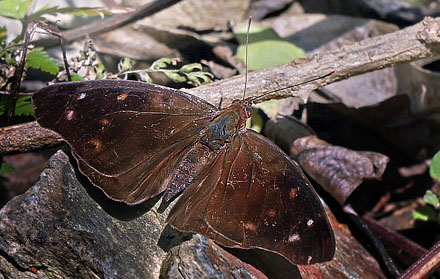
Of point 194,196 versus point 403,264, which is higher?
point 194,196

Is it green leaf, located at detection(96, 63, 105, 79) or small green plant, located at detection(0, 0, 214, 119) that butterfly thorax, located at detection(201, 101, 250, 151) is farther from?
green leaf, located at detection(96, 63, 105, 79)

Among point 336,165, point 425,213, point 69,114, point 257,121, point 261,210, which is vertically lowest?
point 425,213

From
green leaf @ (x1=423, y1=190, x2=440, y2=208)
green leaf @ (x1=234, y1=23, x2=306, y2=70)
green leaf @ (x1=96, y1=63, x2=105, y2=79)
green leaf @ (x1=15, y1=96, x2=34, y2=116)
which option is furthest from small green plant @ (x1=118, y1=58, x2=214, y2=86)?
green leaf @ (x1=423, y1=190, x2=440, y2=208)

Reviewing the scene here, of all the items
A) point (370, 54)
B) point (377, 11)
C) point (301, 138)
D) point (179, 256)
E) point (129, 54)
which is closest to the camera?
point (179, 256)

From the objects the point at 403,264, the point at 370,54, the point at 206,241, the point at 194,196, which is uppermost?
the point at 370,54

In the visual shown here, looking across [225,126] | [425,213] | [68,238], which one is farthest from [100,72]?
[425,213]

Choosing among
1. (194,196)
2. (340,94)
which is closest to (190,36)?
(340,94)

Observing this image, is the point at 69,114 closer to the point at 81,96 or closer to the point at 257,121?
the point at 81,96

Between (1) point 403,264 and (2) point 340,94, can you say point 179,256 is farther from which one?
(2) point 340,94
